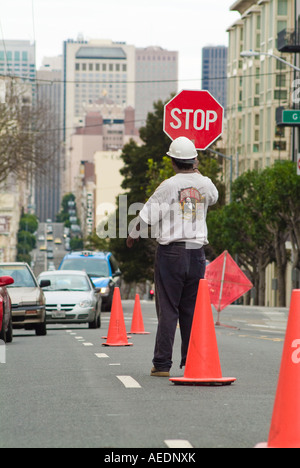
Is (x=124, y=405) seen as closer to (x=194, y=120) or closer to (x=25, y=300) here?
(x=194, y=120)

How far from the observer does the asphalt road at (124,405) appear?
655 centimetres

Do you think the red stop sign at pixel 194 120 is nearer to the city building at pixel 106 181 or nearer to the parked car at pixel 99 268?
the parked car at pixel 99 268

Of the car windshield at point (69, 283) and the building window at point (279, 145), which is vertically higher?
the building window at point (279, 145)

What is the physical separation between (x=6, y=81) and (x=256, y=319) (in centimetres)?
2658

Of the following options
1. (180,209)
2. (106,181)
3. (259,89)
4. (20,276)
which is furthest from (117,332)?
(106,181)

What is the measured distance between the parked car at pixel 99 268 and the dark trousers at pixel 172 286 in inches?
1059

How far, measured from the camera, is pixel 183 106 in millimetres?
17922

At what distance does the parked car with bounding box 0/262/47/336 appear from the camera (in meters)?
21.5

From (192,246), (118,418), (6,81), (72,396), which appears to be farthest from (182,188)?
(6,81)

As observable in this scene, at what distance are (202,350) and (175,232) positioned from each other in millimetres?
1271

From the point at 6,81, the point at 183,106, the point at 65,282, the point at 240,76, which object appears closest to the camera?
the point at 183,106

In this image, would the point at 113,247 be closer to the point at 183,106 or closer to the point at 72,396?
the point at 183,106

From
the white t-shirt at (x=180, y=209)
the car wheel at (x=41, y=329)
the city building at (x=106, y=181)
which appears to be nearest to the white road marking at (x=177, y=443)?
the white t-shirt at (x=180, y=209)

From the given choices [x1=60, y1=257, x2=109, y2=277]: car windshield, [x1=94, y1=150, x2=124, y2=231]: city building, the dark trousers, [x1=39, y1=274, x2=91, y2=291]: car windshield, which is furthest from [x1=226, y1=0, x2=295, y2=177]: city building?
[x1=94, y1=150, x2=124, y2=231]: city building
